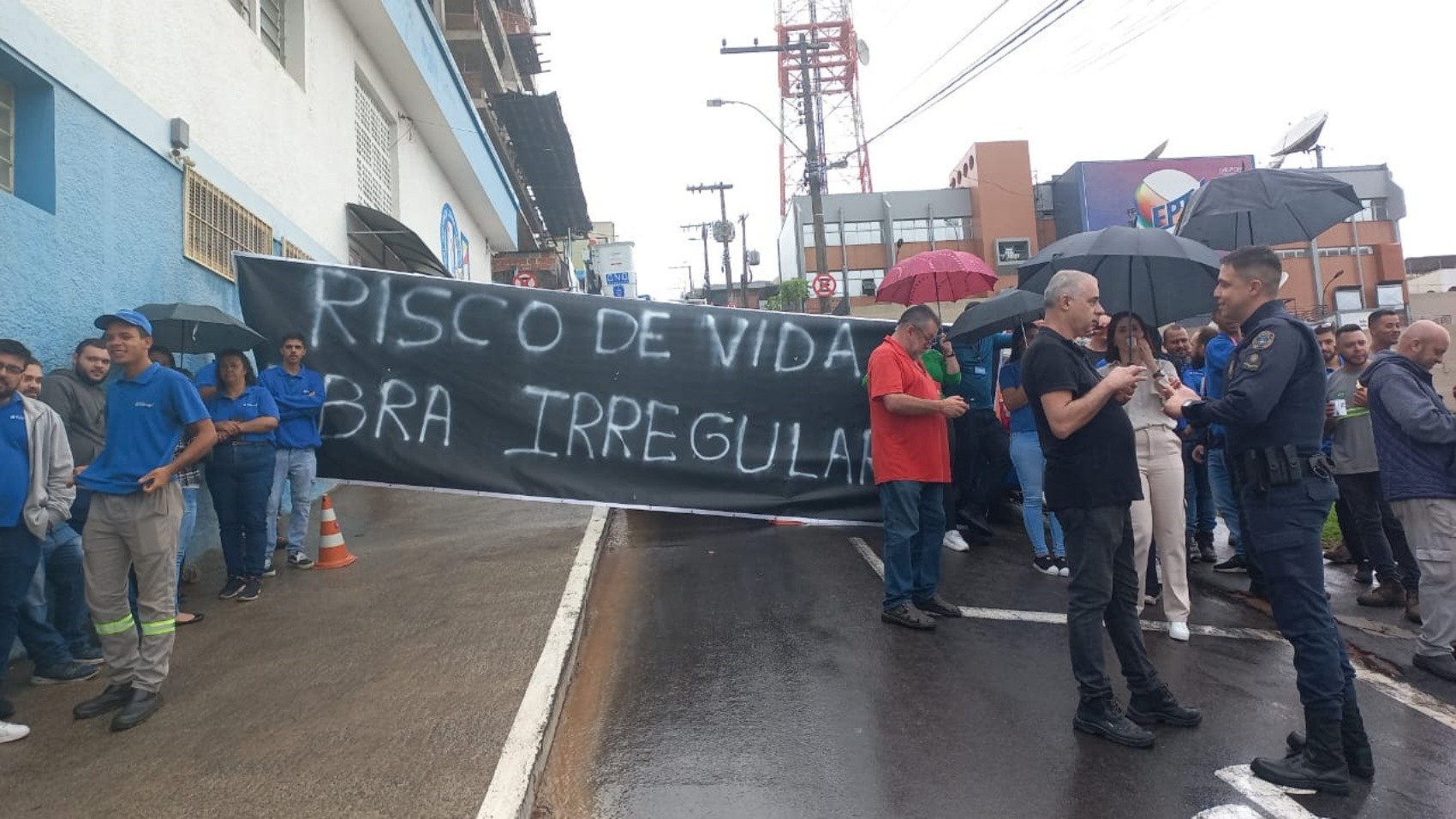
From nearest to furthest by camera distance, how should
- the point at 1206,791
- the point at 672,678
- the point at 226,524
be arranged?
the point at 1206,791, the point at 672,678, the point at 226,524

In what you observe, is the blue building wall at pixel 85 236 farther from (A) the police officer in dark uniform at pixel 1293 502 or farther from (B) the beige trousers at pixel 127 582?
(A) the police officer in dark uniform at pixel 1293 502

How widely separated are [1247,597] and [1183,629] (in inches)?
49.4

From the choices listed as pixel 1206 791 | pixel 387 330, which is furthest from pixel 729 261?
pixel 1206 791

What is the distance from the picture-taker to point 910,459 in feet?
15.8

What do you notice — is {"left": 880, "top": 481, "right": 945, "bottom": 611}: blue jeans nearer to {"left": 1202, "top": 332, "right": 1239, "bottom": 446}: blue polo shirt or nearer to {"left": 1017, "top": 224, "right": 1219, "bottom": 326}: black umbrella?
{"left": 1017, "top": 224, "right": 1219, "bottom": 326}: black umbrella

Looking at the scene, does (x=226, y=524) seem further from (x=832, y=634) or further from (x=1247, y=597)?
(x=1247, y=597)

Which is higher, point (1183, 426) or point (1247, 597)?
point (1183, 426)

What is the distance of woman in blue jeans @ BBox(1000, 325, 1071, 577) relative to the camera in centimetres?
606

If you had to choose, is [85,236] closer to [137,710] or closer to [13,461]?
[13,461]

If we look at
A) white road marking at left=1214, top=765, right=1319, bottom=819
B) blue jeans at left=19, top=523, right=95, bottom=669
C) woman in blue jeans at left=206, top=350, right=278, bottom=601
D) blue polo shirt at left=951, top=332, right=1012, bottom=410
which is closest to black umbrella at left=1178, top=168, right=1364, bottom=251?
blue polo shirt at left=951, top=332, right=1012, bottom=410

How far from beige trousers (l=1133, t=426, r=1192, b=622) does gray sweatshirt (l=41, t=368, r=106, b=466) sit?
18.3 feet

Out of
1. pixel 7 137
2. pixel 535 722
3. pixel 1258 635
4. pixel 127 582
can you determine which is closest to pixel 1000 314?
pixel 1258 635

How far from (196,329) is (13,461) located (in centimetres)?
198

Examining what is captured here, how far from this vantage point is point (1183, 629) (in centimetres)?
472
